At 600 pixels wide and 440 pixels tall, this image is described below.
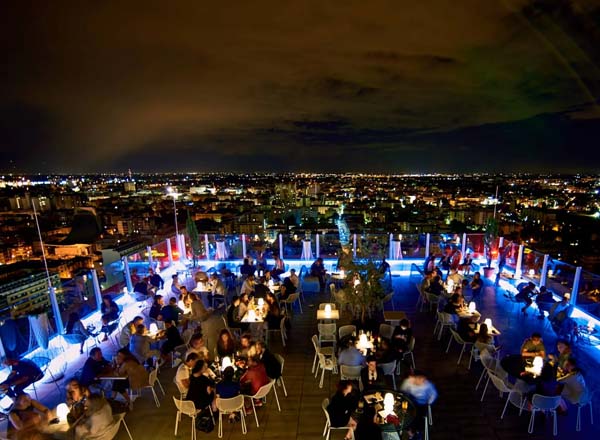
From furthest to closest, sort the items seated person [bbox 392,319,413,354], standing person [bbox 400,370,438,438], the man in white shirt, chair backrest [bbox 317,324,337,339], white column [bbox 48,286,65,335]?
1. white column [bbox 48,286,65,335]
2. chair backrest [bbox 317,324,337,339]
3. seated person [bbox 392,319,413,354]
4. the man in white shirt
5. standing person [bbox 400,370,438,438]

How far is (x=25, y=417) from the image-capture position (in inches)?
172

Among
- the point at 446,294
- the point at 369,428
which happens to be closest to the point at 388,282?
the point at 446,294

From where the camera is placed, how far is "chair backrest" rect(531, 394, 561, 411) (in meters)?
4.75

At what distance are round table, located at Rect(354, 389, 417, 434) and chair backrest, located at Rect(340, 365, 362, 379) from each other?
0.74 metres

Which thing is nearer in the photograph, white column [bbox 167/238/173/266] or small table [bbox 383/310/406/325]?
small table [bbox 383/310/406/325]

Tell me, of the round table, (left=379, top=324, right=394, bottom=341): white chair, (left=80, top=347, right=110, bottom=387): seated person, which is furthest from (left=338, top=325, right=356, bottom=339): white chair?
(left=80, top=347, right=110, bottom=387): seated person

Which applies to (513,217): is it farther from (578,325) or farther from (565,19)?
(578,325)

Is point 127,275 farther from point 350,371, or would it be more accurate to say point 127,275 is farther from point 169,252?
point 350,371

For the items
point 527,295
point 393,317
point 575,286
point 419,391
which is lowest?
point 527,295

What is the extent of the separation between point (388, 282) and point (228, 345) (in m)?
6.08

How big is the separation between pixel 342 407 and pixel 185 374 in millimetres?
2434

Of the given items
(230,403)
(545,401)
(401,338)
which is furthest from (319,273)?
(545,401)

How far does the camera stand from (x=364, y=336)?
245 inches

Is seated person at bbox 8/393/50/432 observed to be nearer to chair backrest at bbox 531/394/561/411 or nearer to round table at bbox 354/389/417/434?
round table at bbox 354/389/417/434
